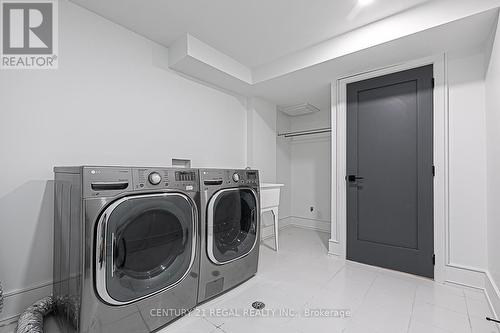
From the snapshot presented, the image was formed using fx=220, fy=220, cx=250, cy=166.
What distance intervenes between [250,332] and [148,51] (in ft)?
8.12

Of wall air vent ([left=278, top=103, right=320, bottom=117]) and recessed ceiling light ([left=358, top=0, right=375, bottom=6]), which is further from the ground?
recessed ceiling light ([left=358, top=0, right=375, bottom=6])

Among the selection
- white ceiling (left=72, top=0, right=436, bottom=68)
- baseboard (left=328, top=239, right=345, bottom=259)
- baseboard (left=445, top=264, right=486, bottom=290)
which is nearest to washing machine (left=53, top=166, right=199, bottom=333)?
white ceiling (left=72, top=0, right=436, bottom=68)

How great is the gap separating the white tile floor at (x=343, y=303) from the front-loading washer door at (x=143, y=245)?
35 centimetres

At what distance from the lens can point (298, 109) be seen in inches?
144

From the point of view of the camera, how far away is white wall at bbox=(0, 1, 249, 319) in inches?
56.8

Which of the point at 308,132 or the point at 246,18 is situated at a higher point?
the point at 246,18

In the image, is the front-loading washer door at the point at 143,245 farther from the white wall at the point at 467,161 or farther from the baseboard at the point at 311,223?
the baseboard at the point at 311,223

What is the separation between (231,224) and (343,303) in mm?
1018

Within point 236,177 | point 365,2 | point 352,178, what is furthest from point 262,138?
point 365,2

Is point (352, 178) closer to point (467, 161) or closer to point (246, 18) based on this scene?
point (467, 161)

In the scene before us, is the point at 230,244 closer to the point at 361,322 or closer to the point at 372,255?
the point at 361,322

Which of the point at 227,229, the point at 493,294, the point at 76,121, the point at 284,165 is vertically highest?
the point at 76,121

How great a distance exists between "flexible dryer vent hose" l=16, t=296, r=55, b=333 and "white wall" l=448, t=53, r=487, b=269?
3046 millimetres

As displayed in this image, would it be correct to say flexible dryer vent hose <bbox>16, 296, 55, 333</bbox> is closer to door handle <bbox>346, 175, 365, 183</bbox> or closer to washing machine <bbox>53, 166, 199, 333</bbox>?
washing machine <bbox>53, 166, 199, 333</bbox>
